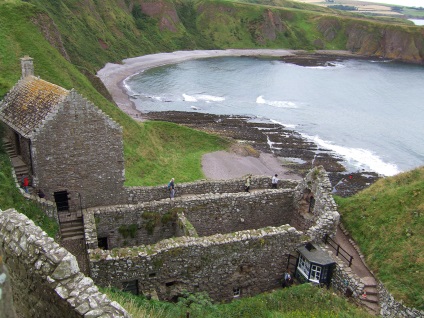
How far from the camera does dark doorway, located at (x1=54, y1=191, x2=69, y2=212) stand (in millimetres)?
21859

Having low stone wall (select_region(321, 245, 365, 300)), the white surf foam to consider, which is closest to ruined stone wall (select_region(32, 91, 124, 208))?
low stone wall (select_region(321, 245, 365, 300))

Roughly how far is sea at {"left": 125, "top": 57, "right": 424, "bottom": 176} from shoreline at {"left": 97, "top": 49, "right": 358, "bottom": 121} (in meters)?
2.61

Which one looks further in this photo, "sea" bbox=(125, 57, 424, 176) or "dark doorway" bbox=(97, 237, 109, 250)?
"sea" bbox=(125, 57, 424, 176)

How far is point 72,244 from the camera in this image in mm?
19500

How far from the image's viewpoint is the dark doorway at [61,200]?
2186cm

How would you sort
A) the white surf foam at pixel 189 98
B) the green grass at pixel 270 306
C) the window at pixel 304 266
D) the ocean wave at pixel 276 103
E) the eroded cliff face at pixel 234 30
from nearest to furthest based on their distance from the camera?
the green grass at pixel 270 306 → the window at pixel 304 266 → the white surf foam at pixel 189 98 → the ocean wave at pixel 276 103 → the eroded cliff face at pixel 234 30

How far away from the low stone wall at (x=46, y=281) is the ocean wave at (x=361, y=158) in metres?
54.0

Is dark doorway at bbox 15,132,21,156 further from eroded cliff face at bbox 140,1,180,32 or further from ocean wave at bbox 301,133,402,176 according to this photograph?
eroded cliff face at bbox 140,1,180,32

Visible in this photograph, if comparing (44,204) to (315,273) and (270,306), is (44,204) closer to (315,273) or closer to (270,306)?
(270,306)

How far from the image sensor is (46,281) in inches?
262

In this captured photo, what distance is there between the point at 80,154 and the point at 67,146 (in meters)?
0.79

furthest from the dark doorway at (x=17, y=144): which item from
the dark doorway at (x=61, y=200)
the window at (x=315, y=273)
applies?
the window at (x=315, y=273)

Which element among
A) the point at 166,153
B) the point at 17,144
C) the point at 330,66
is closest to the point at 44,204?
the point at 17,144

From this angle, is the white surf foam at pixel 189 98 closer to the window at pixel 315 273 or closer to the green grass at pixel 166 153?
the green grass at pixel 166 153
